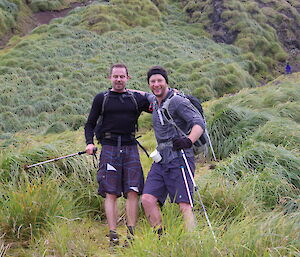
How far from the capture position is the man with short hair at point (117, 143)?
385 centimetres

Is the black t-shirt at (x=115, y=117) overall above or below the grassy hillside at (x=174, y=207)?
above

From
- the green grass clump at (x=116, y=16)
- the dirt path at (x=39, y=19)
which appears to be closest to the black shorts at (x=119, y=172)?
the green grass clump at (x=116, y=16)

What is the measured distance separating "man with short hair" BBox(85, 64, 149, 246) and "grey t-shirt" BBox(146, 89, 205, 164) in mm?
461

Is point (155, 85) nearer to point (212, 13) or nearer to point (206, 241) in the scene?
point (206, 241)

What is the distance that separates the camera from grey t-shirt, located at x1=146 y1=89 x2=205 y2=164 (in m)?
3.44

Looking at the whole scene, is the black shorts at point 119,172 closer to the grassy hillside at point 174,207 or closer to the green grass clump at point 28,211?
the grassy hillside at point 174,207

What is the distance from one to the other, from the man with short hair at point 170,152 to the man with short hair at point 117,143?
35 cm

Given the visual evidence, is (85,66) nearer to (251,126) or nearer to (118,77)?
(251,126)

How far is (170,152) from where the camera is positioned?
3531 millimetres

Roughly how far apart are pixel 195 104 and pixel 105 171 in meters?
1.20

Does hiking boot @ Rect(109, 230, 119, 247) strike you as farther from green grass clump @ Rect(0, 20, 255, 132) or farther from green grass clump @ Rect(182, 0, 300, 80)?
green grass clump @ Rect(182, 0, 300, 80)

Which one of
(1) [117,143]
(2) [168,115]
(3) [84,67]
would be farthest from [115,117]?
→ (3) [84,67]

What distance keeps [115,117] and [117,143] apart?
0.94 feet

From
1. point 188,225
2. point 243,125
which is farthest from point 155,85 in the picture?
point 243,125
